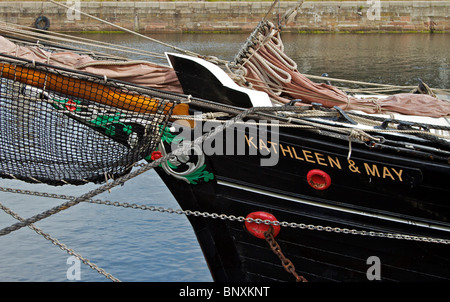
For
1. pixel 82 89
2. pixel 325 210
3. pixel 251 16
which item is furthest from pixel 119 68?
pixel 251 16

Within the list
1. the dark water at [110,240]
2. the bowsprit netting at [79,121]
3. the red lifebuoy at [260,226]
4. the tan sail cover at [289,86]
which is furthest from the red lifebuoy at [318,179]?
the dark water at [110,240]

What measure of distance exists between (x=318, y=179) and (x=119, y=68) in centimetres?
182

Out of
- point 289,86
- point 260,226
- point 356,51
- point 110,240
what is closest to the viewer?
point 260,226

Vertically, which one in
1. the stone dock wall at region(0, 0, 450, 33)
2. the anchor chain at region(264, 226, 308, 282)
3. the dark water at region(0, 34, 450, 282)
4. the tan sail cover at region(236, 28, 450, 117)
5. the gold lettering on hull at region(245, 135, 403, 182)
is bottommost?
the dark water at region(0, 34, 450, 282)

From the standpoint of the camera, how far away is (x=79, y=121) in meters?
4.71

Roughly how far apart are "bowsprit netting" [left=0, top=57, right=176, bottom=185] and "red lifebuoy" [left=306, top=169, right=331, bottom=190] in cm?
116

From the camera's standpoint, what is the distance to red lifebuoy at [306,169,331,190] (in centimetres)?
454

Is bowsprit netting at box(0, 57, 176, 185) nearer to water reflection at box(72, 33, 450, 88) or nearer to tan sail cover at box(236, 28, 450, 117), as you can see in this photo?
tan sail cover at box(236, 28, 450, 117)

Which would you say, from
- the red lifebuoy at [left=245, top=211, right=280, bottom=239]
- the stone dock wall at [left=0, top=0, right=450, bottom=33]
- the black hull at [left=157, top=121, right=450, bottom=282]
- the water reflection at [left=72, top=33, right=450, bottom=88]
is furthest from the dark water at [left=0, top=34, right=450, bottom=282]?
the stone dock wall at [left=0, top=0, right=450, bottom=33]

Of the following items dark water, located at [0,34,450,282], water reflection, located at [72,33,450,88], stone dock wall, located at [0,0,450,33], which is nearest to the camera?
dark water, located at [0,34,450,282]

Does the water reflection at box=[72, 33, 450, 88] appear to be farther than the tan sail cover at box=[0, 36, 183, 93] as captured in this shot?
Yes

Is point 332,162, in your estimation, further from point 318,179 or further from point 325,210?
point 325,210
